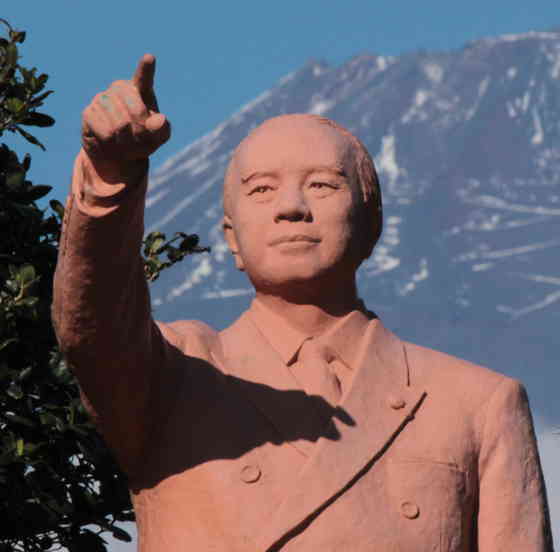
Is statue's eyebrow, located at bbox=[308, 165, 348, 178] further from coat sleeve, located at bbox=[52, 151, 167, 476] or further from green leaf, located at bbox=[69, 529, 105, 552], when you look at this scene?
green leaf, located at bbox=[69, 529, 105, 552]

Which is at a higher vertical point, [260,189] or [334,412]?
[260,189]

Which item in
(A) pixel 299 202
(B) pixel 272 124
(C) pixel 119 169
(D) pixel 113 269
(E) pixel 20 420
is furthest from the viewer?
(E) pixel 20 420

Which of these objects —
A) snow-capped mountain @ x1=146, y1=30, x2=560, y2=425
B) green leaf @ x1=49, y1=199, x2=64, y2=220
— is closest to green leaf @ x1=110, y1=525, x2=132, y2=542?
green leaf @ x1=49, y1=199, x2=64, y2=220

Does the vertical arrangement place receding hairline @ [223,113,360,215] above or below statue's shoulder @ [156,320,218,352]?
above

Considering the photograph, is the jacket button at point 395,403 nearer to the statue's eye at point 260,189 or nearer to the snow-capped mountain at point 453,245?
the statue's eye at point 260,189

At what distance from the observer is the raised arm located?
7.18 metres

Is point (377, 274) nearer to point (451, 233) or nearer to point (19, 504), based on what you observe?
point (451, 233)

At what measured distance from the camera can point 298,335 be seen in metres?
8.43

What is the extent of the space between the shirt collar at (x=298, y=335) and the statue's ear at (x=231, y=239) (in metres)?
0.18

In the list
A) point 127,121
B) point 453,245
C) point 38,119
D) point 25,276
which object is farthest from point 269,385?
point 453,245

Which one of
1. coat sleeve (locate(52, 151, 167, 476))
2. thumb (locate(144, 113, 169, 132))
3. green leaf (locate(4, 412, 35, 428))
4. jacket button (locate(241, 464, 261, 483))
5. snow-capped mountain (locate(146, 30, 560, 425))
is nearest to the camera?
thumb (locate(144, 113, 169, 132))

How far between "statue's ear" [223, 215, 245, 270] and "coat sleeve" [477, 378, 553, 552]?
4.00 ft

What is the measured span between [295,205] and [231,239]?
51 centimetres

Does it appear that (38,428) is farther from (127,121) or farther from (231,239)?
(127,121)
